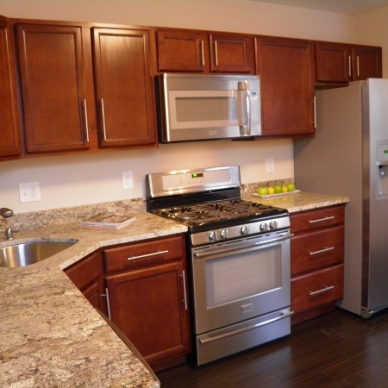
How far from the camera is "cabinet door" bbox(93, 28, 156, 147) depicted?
7.70 feet

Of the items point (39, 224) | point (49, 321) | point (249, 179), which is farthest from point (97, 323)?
point (249, 179)

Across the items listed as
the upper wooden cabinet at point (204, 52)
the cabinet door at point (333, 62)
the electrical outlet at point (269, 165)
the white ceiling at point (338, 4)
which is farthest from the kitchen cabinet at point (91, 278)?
the white ceiling at point (338, 4)

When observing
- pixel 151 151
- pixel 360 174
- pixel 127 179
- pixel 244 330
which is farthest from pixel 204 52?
pixel 244 330

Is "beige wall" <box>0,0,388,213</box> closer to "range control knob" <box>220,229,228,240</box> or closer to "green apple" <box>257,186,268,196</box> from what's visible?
"green apple" <box>257,186,268,196</box>

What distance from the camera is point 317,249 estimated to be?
9.61ft

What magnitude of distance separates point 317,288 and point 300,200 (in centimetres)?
65

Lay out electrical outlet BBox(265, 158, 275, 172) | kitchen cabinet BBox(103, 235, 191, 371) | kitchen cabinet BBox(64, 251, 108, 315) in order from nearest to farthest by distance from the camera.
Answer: kitchen cabinet BBox(64, 251, 108, 315)
kitchen cabinet BBox(103, 235, 191, 371)
electrical outlet BBox(265, 158, 275, 172)

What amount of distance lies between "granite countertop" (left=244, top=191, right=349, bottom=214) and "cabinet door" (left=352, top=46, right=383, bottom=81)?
40.9 inches

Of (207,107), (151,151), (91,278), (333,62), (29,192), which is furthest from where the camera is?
(333,62)

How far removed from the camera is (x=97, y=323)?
111cm

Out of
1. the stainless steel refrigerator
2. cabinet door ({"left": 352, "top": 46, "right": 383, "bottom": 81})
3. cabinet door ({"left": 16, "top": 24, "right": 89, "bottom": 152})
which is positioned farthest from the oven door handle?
cabinet door ({"left": 352, "top": 46, "right": 383, "bottom": 81})

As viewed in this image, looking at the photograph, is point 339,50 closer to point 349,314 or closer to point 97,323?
point 349,314

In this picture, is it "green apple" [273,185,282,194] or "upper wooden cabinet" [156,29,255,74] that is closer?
"upper wooden cabinet" [156,29,255,74]

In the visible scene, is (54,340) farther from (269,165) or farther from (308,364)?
(269,165)
